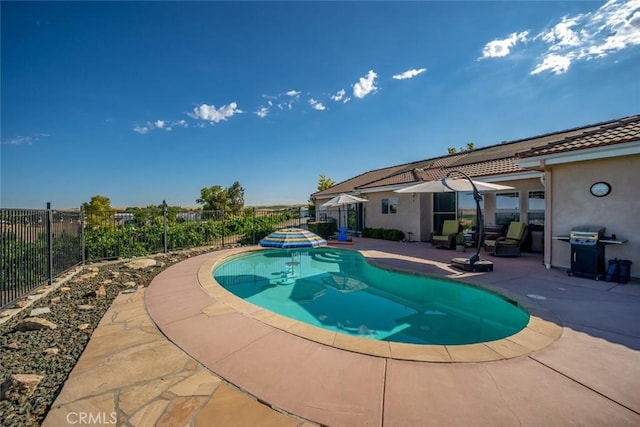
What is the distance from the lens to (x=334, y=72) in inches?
533

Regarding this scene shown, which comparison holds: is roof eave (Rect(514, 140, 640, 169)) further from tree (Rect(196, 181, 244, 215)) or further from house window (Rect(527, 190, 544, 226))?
tree (Rect(196, 181, 244, 215))

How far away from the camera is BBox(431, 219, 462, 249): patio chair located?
449 inches

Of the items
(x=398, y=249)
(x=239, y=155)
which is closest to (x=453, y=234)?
(x=398, y=249)

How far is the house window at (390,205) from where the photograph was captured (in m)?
15.5

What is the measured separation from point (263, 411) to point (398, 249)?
10.3 metres

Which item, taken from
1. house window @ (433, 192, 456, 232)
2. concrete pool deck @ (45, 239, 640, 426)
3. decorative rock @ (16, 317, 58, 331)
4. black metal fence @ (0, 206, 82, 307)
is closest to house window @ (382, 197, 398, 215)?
house window @ (433, 192, 456, 232)

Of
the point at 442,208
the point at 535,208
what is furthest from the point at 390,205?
the point at 535,208

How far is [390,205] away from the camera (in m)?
15.8

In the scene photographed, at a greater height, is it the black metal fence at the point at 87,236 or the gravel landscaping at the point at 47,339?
the black metal fence at the point at 87,236

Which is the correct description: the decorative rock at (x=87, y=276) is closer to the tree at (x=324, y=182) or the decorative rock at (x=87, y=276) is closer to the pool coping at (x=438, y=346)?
the pool coping at (x=438, y=346)

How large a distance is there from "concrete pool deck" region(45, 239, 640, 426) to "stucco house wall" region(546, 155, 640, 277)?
283 cm

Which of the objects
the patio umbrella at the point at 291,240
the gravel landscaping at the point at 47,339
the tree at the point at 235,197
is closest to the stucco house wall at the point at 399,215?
the patio umbrella at the point at 291,240

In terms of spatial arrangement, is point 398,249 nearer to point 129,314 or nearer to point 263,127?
point 129,314

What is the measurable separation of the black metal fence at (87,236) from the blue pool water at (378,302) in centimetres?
405
